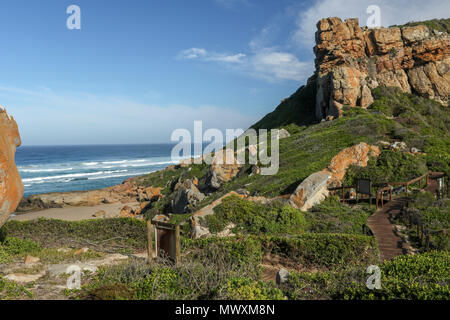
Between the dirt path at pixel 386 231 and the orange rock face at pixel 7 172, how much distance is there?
10725 millimetres

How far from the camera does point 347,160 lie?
1683 cm

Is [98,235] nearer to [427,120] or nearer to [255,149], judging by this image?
[255,149]

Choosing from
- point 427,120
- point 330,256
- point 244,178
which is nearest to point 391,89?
point 427,120

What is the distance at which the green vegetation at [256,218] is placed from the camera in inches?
457

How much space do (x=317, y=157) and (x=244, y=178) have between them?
5.57 meters

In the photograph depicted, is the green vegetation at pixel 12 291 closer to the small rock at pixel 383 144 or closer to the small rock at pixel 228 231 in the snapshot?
the small rock at pixel 228 231

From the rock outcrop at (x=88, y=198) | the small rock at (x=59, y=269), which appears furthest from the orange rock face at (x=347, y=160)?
the rock outcrop at (x=88, y=198)

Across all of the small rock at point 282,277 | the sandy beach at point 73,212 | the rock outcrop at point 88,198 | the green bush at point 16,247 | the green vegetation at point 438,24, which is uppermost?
the green vegetation at point 438,24

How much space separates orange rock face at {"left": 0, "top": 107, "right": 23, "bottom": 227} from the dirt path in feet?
35.2

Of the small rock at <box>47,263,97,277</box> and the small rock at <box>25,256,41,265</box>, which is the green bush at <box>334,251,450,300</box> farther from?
the small rock at <box>25,256,41,265</box>

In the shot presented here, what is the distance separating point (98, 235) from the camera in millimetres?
12117

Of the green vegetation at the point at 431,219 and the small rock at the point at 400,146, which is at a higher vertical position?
the small rock at the point at 400,146

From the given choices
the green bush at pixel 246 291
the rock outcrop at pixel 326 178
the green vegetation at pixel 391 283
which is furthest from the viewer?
the rock outcrop at pixel 326 178
